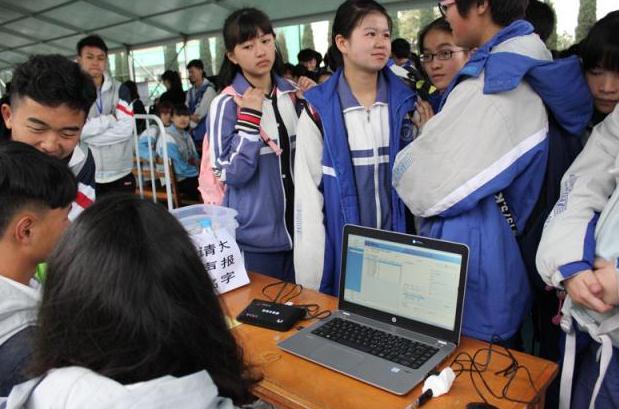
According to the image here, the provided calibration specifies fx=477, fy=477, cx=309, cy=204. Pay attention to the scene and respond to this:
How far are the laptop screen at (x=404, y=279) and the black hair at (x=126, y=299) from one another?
634 millimetres

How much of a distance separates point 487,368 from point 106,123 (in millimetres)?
2582

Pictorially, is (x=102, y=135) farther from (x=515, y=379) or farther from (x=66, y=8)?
(x=66, y=8)

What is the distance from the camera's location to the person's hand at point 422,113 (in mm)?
1542

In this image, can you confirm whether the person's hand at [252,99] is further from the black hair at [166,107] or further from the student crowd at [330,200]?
the black hair at [166,107]

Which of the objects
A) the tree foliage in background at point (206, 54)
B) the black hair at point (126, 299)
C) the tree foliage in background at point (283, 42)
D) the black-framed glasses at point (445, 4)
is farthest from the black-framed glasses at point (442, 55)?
the tree foliage in background at point (206, 54)

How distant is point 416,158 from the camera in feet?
4.07

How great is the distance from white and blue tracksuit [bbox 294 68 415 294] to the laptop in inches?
10.3

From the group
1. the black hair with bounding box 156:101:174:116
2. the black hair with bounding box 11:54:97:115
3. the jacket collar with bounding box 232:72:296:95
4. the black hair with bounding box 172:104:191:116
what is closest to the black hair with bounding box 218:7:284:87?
the jacket collar with bounding box 232:72:296:95

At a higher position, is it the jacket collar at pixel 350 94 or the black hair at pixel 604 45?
the black hair at pixel 604 45

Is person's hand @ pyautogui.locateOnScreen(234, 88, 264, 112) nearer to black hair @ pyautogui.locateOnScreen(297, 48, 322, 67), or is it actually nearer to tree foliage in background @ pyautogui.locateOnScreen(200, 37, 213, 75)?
black hair @ pyautogui.locateOnScreen(297, 48, 322, 67)

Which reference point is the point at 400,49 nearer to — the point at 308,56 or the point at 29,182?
the point at 308,56

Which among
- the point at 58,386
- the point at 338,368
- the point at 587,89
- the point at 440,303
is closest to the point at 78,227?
the point at 58,386

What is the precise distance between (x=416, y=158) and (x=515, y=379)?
56 centimetres

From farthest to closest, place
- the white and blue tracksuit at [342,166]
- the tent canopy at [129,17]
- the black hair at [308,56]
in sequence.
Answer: the tent canopy at [129,17] → the black hair at [308,56] → the white and blue tracksuit at [342,166]
